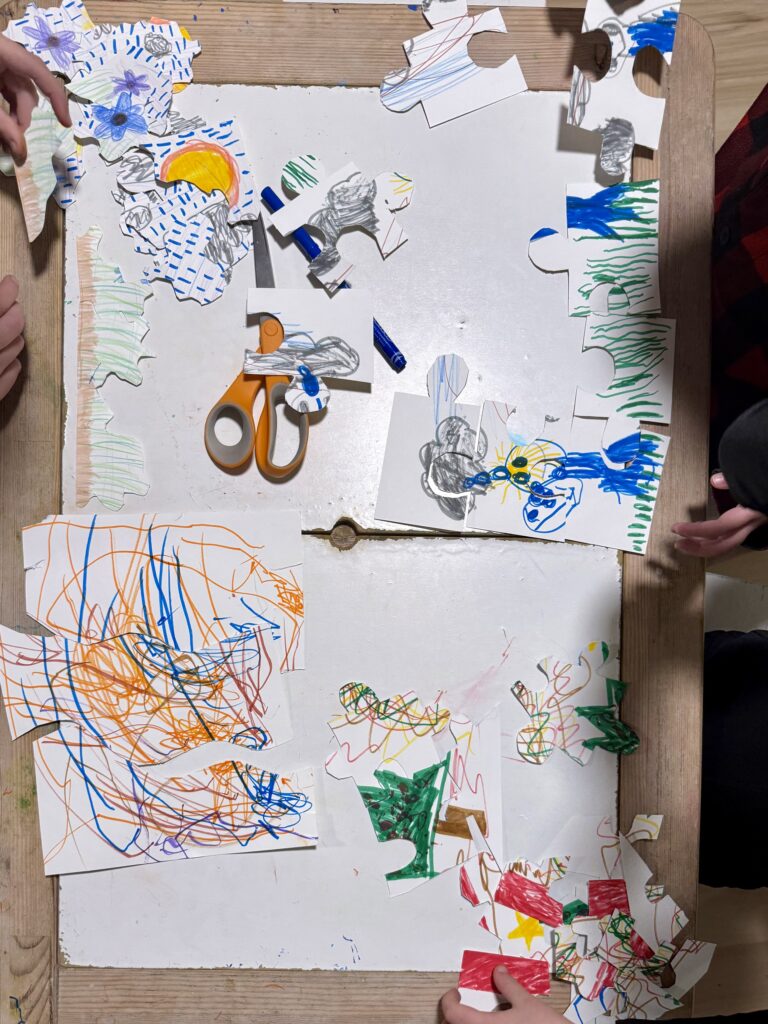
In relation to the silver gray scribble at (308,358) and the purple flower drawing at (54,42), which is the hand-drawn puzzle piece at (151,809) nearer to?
the silver gray scribble at (308,358)

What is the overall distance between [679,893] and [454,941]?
0.24 meters

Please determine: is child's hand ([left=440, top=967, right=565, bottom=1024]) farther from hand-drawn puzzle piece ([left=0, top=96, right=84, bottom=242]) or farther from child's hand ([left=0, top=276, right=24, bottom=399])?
hand-drawn puzzle piece ([left=0, top=96, right=84, bottom=242])

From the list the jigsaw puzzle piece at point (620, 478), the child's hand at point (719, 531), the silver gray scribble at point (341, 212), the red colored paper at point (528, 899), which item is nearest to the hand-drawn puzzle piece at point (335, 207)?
the silver gray scribble at point (341, 212)

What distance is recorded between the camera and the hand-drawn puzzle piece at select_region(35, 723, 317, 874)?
2.57 ft

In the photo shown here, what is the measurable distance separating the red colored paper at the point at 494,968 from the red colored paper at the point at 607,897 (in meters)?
0.08

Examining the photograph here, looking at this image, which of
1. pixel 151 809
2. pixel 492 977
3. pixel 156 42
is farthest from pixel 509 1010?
pixel 156 42

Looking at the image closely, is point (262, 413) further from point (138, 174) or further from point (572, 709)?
point (572, 709)

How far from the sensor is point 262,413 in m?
0.78

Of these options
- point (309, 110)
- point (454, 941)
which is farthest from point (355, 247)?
point (454, 941)

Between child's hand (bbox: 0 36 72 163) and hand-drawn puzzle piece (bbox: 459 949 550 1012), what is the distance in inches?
38.6

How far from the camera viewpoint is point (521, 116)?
0.79m

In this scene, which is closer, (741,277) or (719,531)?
(719,531)

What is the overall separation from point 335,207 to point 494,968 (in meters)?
0.83

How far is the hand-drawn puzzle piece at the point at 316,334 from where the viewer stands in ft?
2.56
